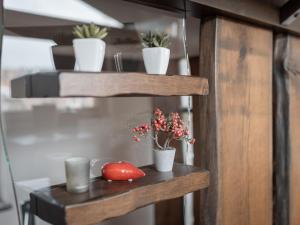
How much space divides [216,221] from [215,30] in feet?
1.96

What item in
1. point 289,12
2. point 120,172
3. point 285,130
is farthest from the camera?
point 285,130

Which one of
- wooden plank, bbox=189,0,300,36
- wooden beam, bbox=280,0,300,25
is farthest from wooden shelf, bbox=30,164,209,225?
wooden beam, bbox=280,0,300,25

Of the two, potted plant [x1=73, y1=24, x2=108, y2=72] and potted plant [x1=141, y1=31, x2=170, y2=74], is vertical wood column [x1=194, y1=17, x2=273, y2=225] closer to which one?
potted plant [x1=141, y1=31, x2=170, y2=74]

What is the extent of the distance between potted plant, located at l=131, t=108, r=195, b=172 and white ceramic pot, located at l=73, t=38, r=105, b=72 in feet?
0.81

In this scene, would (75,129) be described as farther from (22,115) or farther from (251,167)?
(251,167)

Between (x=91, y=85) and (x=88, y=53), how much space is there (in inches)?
3.5

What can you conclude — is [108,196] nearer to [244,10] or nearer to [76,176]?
[76,176]

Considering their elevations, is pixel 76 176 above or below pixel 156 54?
below

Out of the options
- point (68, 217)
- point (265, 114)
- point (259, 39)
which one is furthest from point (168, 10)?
point (68, 217)

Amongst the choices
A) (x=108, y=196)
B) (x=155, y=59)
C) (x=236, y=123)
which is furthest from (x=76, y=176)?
(x=236, y=123)

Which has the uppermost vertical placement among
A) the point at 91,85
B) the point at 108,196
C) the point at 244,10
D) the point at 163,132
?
the point at 244,10

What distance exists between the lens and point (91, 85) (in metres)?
0.62

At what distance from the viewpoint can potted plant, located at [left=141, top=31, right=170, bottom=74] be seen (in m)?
0.78

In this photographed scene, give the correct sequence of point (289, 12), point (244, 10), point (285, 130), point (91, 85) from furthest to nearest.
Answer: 1. point (285, 130)
2. point (289, 12)
3. point (244, 10)
4. point (91, 85)
